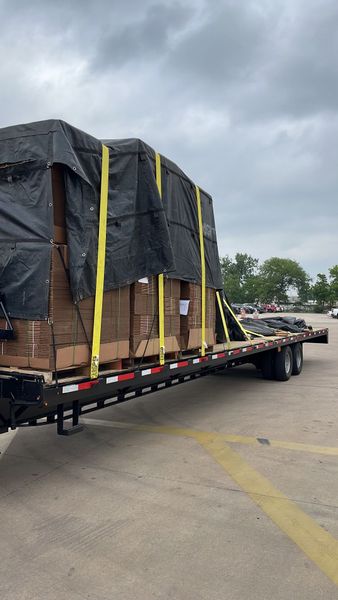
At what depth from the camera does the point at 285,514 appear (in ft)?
12.4

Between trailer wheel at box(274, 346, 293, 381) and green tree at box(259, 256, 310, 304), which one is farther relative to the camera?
green tree at box(259, 256, 310, 304)

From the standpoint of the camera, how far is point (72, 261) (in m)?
3.98

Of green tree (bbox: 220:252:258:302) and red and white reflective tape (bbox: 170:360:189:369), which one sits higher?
green tree (bbox: 220:252:258:302)

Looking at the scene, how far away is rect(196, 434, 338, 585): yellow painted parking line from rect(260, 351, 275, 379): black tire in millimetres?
5389

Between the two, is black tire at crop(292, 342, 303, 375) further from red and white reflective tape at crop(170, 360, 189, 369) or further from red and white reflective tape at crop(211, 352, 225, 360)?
red and white reflective tape at crop(170, 360, 189, 369)

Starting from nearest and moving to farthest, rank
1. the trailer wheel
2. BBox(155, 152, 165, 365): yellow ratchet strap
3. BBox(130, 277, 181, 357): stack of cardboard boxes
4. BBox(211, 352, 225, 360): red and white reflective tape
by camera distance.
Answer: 1. BBox(130, 277, 181, 357): stack of cardboard boxes
2. BBox(155, 152, 165, 365): yellow ratchet strap
3. BBox(211, 352, 225, 360): red and white reflective tape
4. the trailer wheel

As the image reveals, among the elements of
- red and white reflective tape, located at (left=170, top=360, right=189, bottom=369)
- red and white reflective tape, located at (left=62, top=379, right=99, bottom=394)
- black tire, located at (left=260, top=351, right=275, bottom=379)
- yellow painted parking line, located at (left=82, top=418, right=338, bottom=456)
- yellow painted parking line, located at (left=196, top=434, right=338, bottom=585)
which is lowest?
yellow painted parking line, located at (left=196, top=434, right=338, bottom=585)

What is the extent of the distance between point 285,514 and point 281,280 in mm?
120631

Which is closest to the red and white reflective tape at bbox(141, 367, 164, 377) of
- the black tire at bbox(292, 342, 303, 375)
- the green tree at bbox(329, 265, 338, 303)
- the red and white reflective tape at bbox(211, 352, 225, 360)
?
the red and white reflective tape at bbox(211, 352, 225, 360)

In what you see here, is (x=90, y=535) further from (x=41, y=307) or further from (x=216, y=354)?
(x=216, y=354)

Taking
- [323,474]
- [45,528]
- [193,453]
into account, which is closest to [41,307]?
[45,528]

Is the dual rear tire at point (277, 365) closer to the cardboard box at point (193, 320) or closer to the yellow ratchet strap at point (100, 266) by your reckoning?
the cardboard box at point (193, 320)

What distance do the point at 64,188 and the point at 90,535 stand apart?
9.07ft

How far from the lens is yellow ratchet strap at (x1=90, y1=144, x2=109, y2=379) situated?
13.9ft
